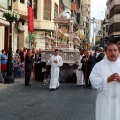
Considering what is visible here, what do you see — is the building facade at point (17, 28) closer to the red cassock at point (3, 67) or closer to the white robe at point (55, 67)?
the red cassock at point (3, 67)

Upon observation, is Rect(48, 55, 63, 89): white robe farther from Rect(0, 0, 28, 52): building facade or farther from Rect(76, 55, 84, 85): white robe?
Rect(0, 0, 28, 52): building facade

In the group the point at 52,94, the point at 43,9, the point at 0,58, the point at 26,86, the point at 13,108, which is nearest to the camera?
the point at 13,108

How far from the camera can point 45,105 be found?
11.8m

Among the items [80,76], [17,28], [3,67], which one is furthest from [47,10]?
[80,76]

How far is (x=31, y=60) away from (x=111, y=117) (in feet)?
41.3

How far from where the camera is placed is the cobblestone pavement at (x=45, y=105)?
991cm

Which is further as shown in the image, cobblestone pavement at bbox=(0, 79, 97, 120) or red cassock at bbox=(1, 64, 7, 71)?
red cassock at bbox=(1, 64, 7, 71)

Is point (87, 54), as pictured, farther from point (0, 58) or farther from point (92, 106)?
point (92, 106)

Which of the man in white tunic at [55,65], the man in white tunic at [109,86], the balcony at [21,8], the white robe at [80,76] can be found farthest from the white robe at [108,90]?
the balcony at [21,8]

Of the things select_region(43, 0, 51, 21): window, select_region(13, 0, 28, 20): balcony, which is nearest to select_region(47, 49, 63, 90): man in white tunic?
select_region(13, 0, 28, 20): balcony

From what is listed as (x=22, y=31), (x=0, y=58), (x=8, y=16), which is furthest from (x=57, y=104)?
(x=22, y=31)

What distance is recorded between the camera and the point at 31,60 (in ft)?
59.9

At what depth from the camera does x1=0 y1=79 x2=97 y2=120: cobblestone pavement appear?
390 inches

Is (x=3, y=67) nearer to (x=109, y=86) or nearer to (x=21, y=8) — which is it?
(x=21, y=8)
